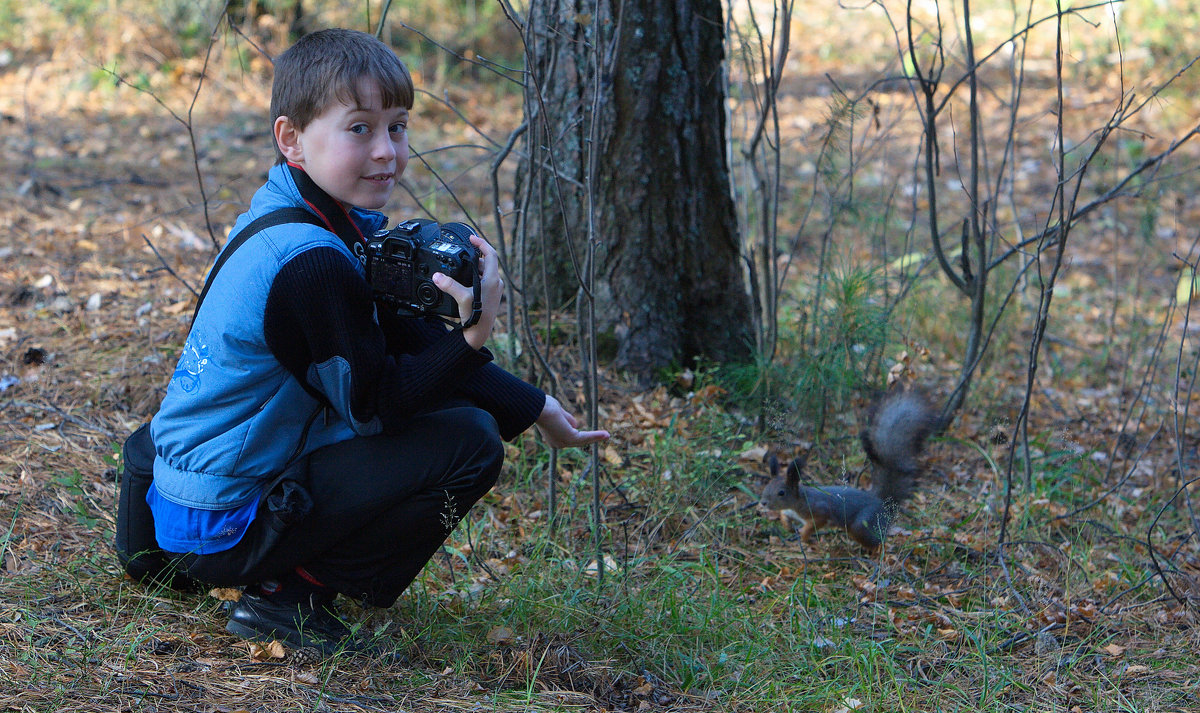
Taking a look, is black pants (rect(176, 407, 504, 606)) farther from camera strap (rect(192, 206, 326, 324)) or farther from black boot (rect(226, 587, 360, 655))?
camera strap (rect(192, 206, 326, 324))

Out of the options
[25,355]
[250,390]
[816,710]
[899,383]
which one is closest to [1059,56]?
[899,383]

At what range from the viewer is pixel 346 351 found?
1935mm

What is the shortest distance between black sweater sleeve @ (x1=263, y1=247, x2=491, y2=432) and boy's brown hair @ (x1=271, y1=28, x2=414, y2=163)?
1.06 ft

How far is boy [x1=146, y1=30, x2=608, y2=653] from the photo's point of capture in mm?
1955

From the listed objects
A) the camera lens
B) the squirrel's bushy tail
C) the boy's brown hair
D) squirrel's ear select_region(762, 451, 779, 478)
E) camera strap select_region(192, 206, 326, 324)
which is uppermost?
the boy's brown hair

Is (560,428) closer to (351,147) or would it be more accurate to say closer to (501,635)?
(501,635)

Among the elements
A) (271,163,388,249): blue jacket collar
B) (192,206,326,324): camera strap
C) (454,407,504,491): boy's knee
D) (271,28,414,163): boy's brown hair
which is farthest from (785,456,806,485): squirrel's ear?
(271,28,414,163): boy's brown hair

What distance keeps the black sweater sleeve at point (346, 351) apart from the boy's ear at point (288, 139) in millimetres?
278

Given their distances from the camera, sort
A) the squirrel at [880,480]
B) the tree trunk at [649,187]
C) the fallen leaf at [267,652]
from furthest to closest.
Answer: the tree trunk at [649,187] < the squirrel at [880,480] < the fallen leaf at [267,652]

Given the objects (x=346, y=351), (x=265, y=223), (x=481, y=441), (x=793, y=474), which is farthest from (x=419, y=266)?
(x=793, y=474)

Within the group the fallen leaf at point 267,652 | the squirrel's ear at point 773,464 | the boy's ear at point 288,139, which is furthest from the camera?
the squirrel's ear at point 773,464

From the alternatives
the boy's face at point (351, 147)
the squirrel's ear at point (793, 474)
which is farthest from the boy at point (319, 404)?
the squirrel's ear at point (793, 474)

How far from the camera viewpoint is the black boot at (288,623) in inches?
87.8

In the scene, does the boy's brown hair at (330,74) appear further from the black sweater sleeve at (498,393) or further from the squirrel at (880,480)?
the squirrel at (880,480)
